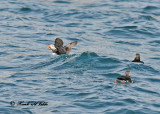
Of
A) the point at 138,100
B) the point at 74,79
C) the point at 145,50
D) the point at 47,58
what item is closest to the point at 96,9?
the point at 145,50

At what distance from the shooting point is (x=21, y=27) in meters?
21.2

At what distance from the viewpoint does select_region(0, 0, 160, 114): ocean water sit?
437 inches

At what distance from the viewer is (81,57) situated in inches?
615

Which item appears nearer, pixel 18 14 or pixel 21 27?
pixel 21 27

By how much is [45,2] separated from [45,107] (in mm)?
15948

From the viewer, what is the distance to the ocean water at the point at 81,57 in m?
11.1

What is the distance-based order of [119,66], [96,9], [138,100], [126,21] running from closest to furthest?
[138,100], [119,66], [126,21], [96,9]

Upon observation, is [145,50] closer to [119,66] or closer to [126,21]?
[119,66]
